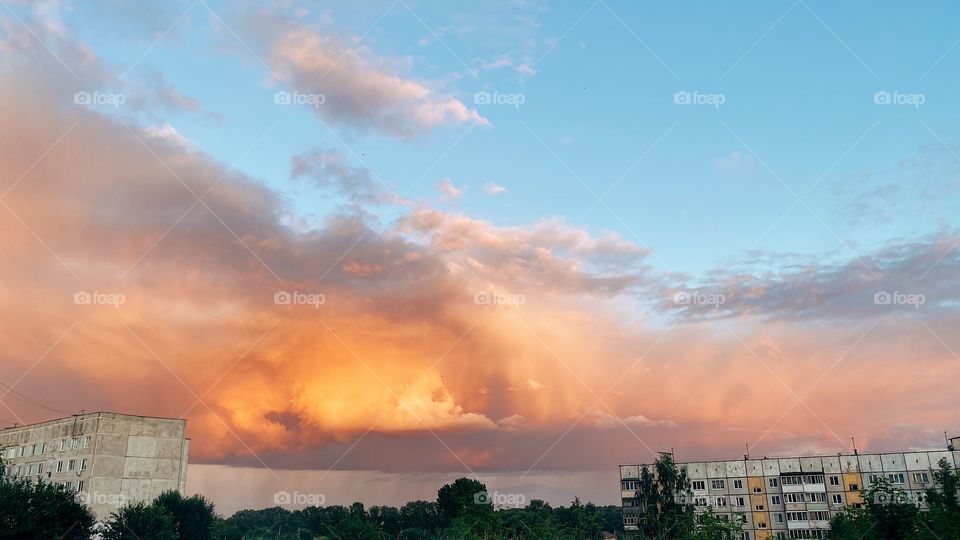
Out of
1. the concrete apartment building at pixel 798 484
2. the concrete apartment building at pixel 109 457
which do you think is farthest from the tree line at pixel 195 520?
the concrete apartment building at pixel 798 484

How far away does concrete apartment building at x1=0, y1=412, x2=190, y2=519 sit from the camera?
85.9 metres

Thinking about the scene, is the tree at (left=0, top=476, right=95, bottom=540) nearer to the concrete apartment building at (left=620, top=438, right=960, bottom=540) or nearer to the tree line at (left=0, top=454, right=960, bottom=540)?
the tree line at (left=0, top=454, right=960, bottom=540)

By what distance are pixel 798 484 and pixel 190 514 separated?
287ft

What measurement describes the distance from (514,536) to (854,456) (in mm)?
53249

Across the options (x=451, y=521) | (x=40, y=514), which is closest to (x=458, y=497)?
(x=451, y=521)

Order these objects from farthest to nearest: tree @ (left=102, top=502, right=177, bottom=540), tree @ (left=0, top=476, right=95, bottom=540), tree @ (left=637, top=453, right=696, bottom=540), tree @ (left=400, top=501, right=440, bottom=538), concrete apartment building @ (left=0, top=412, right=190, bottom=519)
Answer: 1. tree @ (left=400, top=501, right=440, bottom=538)
2. tree @ (left=637, top=453, right=696, bottom=540)
3. concrete apartment building @ (left=0, top=412, right=190, bottom=519)
4. tree @ (left=102, top=502, right=177, bottom=540)
5. tree @ (left=0, top=476, right=95, bottom=540)

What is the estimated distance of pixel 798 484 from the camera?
9562cm

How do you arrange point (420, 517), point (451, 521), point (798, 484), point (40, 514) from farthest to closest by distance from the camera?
point (420, 517) < point (451, 521) < point (798, 484) < point (40, 514)

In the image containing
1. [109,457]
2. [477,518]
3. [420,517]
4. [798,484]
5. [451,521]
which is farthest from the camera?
[420,517]

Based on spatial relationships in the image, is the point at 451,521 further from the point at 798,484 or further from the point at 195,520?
the point at 798,484

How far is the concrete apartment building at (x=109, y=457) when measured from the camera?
8594 centimetres

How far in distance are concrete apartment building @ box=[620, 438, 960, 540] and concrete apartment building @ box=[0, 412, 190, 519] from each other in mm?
73649

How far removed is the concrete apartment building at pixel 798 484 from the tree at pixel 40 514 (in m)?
77.0

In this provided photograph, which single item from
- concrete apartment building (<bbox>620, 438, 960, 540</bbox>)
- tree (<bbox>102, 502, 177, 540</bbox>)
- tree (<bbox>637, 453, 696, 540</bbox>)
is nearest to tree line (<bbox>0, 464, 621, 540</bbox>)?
tree (<bbox>102, 502, 177, 540</bbox>)
